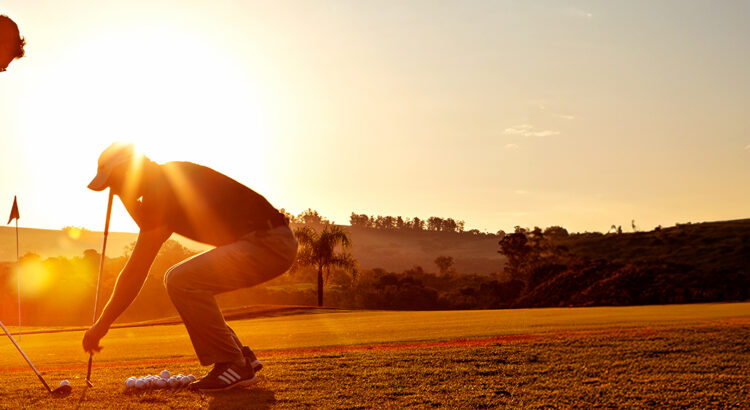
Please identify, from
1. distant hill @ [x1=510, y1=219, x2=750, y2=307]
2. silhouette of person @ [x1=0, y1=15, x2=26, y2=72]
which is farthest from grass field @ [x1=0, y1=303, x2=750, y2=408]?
distant hill @ [x1=510, y1=219, x2=750, y2=307]

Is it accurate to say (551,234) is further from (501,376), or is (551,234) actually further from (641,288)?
(501,376)

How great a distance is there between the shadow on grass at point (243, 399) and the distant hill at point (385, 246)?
111908 millimetres

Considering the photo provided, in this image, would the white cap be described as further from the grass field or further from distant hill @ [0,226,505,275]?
distant hill @ [0,226,505,275]

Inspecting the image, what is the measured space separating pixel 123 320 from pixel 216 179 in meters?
57.6

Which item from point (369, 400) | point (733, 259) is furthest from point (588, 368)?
point (733, 259)

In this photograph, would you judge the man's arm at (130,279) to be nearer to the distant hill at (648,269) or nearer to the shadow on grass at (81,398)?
the shadow on grass at (81,398)

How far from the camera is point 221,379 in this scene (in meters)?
6.34

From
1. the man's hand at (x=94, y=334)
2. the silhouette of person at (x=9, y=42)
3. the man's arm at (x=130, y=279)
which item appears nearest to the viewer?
the man's arm at (x=130, y=279)

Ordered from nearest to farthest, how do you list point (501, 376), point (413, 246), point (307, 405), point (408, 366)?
point (307, 405), point (501, 376), point (408, 366), point (413, 246)

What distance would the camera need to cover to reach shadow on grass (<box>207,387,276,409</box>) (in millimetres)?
5656

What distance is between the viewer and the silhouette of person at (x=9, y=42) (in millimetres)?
7188

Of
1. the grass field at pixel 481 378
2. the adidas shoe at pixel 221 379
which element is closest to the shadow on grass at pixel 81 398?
the grass field at pixel 481 378

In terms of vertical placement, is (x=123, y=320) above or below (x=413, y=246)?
below

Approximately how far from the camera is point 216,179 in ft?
20.6
